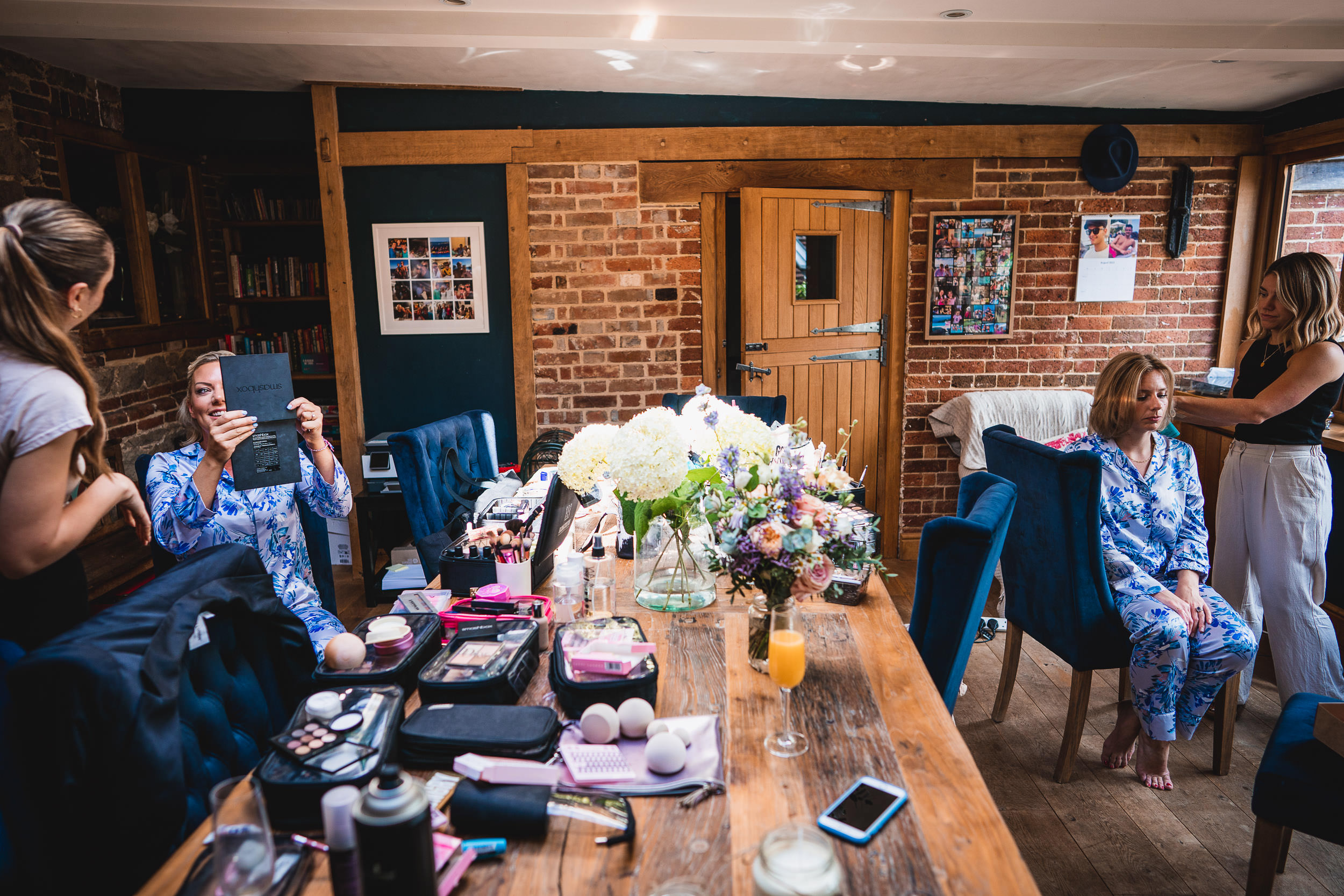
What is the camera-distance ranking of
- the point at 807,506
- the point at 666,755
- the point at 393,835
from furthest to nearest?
the point at 807,506, the point at 666,755, the point at 393,835

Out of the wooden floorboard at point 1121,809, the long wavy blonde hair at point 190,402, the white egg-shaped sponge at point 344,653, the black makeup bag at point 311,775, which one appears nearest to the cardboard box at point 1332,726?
the wooden floorboard at point 1121,809

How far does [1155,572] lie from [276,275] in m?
5.06

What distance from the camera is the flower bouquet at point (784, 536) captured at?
1399 millimetres

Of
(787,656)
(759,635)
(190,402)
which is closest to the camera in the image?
(787,656)

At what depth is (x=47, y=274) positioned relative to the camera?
138 cm

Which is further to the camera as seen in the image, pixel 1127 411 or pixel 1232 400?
pixel 1232 400

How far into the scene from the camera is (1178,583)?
7.82 ft

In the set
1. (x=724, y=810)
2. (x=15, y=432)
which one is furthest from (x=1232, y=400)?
(x=15, y=432)

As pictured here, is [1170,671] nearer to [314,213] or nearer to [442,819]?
[442,819]

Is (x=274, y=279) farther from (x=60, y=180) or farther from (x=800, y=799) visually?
(x=800, y=799)

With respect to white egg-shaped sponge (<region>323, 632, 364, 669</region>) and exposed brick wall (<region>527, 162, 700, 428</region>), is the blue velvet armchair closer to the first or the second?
white egg-shaped sponge (<region>323, 632, 364, 669</region>)

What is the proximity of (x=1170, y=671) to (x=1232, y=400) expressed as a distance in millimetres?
1035

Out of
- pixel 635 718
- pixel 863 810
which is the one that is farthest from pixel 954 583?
pixel 635 718

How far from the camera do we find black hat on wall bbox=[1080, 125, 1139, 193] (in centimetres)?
419
